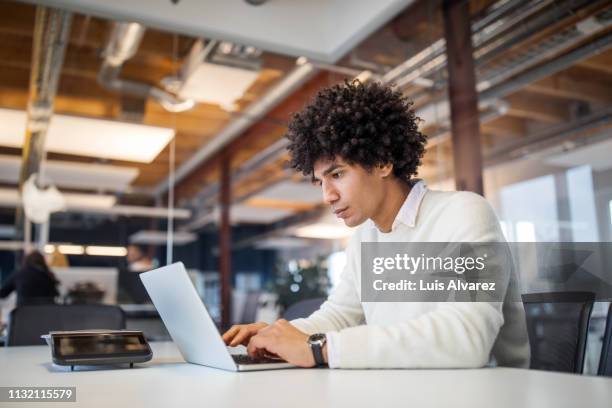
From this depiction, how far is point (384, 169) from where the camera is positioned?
157 cm

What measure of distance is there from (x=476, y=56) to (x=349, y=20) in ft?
3.13

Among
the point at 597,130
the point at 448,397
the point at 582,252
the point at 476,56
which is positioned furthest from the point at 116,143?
the point at 448,397

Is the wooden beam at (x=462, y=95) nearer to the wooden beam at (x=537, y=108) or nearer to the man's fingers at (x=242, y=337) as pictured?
the wooden beam at (x=537, y=108)

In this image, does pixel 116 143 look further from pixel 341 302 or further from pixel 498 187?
pixel 341 302

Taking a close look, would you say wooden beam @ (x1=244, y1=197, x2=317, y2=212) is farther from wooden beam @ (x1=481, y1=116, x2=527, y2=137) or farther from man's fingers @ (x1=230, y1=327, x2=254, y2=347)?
man's fingers @ (x1=230, y1=327, x2=254, y2=347)

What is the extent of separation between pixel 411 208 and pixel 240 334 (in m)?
0.52

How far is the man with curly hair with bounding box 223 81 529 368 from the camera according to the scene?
1.09 meters

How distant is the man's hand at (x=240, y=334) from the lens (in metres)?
1.32

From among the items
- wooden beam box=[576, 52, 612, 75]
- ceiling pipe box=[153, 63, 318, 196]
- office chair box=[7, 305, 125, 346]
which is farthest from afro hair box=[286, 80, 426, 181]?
ceiling pipe box=[153, 63, 318, 196]

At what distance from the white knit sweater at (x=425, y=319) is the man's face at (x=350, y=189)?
0.09 meters

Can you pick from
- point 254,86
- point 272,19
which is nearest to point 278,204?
point 254,86

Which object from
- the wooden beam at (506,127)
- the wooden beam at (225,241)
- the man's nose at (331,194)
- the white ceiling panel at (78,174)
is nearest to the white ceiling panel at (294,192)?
the wooden beam at (225,241)

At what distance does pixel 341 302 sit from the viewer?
1614 mm

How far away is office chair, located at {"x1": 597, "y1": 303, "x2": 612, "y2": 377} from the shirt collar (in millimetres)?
511
